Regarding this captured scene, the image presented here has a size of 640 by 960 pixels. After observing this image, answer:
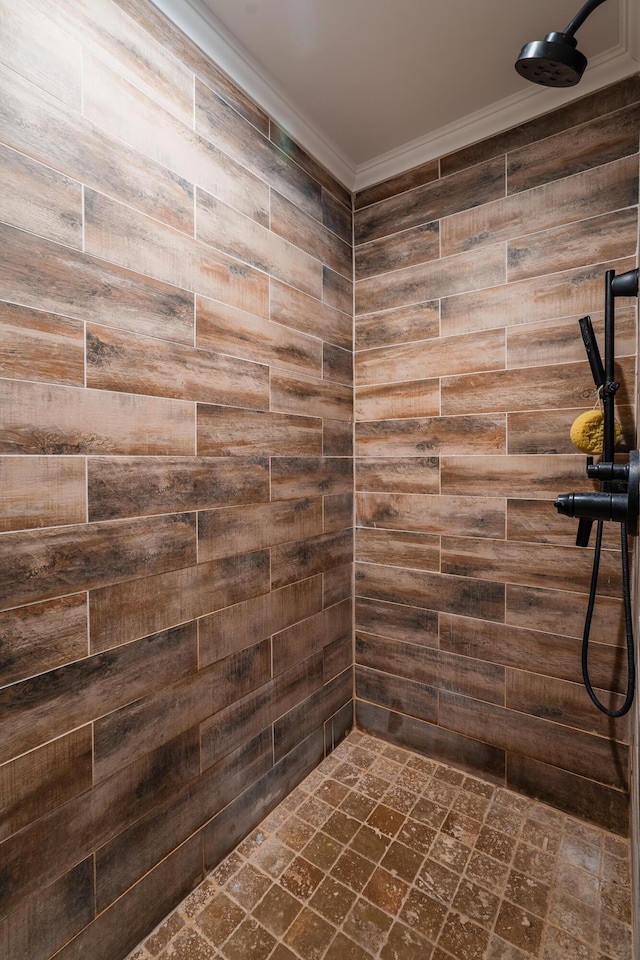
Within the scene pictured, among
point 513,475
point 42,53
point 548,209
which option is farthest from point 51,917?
point 548,209

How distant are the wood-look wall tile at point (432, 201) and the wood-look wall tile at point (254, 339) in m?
0.63

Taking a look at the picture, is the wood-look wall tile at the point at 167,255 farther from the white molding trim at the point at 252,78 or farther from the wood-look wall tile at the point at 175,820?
the wood-look wall tile at the point at 175,820

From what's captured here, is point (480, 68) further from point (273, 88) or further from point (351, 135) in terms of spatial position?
point (273, 88)

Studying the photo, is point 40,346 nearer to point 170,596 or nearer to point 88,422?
point 88,422

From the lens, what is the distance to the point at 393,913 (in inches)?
49.5

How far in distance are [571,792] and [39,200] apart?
7.53 feet

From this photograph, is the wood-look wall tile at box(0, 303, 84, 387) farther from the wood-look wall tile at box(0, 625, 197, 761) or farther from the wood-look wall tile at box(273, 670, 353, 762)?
the wood-look wall tile at box(273, 670, 353, 762)

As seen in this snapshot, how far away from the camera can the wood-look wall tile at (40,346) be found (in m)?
0.95

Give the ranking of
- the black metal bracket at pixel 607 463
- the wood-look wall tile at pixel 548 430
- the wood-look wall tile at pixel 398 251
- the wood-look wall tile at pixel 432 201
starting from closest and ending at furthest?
the black metal bracket at pixel 607 463 → the wood-look wall tile at pixel 548 430 → the wood-look wall tile at pixel 432 201 → the wood-look wall tile at pixel 398 251

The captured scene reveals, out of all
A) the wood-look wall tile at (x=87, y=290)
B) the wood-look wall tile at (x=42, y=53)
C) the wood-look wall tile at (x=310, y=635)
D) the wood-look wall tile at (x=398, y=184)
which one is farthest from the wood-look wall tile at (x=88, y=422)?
the wood-look wall tile at (x=398, y=184)

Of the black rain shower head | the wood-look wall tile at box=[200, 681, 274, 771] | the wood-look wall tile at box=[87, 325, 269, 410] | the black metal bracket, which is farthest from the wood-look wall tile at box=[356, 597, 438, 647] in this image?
the black rain shower head

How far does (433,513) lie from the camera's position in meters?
1.87

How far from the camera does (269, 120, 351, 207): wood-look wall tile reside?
1.64 m

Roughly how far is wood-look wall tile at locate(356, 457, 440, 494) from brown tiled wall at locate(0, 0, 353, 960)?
0.38m
